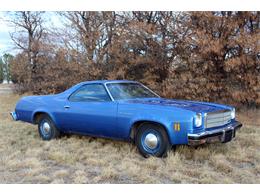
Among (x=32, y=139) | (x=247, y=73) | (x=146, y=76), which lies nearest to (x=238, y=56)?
(x=247, y=73)

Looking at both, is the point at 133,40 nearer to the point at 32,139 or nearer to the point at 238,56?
the point at 238,56

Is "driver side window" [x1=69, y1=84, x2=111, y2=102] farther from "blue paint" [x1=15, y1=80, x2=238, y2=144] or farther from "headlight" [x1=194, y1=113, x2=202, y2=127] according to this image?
"headlight" [x1=194, y1=113, x2=202, y2=127]

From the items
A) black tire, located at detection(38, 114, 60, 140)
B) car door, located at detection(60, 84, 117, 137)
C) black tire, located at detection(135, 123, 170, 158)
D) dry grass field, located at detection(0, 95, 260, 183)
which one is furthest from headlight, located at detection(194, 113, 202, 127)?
black tire, located at detection(38, 114, 60, 140)

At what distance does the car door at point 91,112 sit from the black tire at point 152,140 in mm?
475

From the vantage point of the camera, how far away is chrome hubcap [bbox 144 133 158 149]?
5.02m

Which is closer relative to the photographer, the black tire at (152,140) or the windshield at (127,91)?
the black tire at (152,140)

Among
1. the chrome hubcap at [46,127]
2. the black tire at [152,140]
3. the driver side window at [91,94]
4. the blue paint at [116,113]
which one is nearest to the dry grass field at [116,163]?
the black tire at [152,140]

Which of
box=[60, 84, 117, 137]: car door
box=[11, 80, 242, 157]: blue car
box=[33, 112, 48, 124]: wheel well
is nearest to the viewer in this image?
box=[11, 80, 242, 157]: blue car

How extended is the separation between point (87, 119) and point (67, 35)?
7501 millimetres

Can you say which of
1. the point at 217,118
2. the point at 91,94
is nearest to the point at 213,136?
the point at 217,118

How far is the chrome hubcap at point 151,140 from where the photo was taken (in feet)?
16.5

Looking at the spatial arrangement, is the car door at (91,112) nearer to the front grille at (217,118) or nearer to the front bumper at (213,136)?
the front bumper at (213,136)

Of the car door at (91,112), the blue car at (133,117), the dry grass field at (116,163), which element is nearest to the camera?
the dry grass field at (116,163)

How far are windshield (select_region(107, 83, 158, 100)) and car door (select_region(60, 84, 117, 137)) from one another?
0.48 ft
